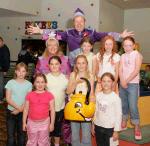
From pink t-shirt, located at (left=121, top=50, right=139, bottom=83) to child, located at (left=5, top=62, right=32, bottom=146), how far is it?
3.41ft

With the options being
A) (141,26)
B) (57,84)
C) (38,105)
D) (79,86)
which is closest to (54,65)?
(57,84)

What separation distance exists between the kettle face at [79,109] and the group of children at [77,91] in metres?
0.08

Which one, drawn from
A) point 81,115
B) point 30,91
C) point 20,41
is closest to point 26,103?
point 30,91

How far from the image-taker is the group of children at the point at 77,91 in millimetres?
2953

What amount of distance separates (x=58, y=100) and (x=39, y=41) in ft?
19.0

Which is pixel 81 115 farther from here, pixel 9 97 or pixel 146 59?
pixel 146 59

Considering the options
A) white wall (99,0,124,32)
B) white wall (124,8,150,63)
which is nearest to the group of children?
white wall (99,0,124,32)

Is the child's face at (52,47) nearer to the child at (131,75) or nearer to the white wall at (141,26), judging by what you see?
the child at (131,75)

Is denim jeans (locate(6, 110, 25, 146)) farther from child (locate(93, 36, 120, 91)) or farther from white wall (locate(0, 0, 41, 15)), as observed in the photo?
white wall (locate(0, 0, 41, 15))

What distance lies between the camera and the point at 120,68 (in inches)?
125

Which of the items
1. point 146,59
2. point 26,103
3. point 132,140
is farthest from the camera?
point 146,59

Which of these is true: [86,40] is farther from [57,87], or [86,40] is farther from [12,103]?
[12,103]

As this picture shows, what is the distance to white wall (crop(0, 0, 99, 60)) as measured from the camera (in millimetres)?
8094

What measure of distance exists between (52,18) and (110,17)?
5.57 ft
